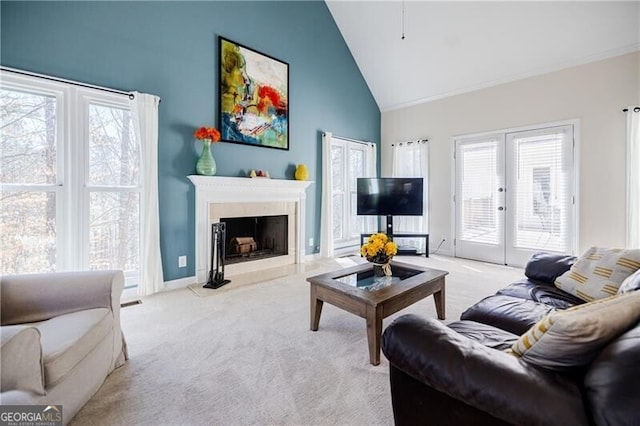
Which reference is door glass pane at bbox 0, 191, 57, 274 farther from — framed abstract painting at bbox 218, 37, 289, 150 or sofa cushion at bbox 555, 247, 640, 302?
sofa cushion at bbox 555, 247, 640, 302

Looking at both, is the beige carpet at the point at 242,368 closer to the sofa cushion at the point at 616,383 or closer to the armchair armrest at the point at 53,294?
the armchair armrest at the point at 53,294

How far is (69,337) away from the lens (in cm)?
141

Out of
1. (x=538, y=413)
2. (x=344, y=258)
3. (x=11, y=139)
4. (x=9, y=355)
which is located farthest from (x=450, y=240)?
(x=11, y=139)

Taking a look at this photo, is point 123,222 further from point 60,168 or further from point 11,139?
point 11,139

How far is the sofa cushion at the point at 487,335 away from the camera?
4.58ft

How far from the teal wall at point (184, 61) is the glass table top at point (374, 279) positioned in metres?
2.18

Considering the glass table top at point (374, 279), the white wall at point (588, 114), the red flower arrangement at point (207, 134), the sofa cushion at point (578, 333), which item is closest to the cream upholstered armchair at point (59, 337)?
the glass table top at point (374, 279)

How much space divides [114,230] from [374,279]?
275 cm

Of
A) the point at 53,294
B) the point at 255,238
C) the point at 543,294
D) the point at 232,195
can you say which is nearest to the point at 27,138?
the point at 53,294

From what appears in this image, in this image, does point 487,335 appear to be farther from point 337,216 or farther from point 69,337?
point 337,216

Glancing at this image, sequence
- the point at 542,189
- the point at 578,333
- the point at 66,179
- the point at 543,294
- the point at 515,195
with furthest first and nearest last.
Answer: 1. the point at 515,195
2. the point at 542,189
3. the point at 66,179
4. the point at 543,294
5. the point at 578,333

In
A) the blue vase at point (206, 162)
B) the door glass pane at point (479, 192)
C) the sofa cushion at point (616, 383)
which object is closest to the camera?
the sofa cushion at point (616, 383)

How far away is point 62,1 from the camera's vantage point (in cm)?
273

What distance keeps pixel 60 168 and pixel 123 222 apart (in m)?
0.74
